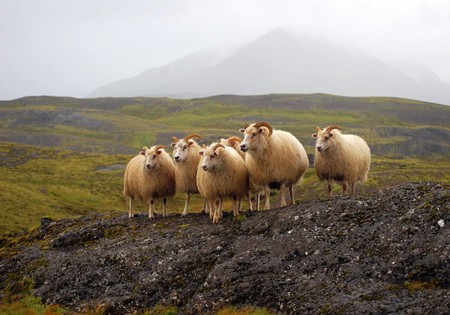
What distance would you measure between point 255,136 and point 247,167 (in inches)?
66.1

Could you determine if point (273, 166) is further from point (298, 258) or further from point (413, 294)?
point (413, 294)

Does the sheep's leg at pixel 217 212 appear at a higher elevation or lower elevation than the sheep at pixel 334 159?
lower

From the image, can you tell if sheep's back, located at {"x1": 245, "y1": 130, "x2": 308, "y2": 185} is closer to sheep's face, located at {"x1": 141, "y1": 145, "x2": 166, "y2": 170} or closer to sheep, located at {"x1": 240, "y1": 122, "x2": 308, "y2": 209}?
sheep, located at {"x1": 240, "y1": 122, "x2": 308, "y2": 209}

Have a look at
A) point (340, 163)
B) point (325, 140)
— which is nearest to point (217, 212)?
point (325, 140)

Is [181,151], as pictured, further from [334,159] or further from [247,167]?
[334,159]

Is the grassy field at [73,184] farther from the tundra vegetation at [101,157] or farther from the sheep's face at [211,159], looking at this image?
the sheep's face at [211,159]

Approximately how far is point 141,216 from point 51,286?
7.29m

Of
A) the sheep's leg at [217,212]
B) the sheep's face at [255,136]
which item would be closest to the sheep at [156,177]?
the sheep's leg at [217,212]

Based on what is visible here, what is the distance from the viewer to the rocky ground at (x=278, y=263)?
13555mm

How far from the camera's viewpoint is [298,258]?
636 inches

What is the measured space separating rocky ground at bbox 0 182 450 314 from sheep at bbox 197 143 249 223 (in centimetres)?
104

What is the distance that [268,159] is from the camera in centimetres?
2086

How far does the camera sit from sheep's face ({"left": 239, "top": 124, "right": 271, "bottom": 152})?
2061 cm

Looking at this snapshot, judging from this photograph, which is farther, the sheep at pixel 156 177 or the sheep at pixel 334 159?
the sheep at pixel 156 177
